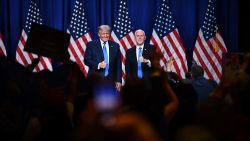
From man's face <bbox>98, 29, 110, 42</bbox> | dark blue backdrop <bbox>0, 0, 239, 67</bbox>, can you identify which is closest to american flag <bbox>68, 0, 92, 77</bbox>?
dark blue backdrop <bbox>0, 0, 239, 67</bbox>

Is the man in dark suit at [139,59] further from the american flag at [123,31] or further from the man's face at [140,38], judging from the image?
the american flag at [123,31]

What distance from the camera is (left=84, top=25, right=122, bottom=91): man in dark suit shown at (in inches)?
339

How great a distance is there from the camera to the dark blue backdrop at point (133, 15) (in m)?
10.0

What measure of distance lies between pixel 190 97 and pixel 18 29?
6095 millimetres

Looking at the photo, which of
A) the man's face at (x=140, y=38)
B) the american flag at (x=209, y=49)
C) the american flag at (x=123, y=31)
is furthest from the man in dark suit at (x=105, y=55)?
the american flag at (x=209, y=49)

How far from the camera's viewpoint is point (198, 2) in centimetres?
1040

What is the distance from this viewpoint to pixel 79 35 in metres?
9.95

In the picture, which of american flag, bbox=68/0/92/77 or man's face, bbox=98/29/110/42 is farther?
american flag, bbox=68/0/92/77

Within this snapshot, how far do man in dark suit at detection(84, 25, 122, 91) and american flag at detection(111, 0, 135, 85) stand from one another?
3.62 ft

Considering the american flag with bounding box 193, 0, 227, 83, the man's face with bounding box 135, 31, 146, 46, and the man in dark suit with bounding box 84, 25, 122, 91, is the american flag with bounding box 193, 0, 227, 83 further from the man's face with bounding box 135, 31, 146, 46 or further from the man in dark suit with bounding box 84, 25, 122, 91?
the man in dark suit with bounding box 84, 25, 122, 91

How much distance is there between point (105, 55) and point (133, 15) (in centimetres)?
175

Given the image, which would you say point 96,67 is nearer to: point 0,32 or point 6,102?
point 0,32

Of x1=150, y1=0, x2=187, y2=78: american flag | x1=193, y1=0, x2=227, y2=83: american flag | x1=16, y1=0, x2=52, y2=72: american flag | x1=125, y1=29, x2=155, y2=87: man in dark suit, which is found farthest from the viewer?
x1=193, y1=0, x2=227, y2=83: american flag

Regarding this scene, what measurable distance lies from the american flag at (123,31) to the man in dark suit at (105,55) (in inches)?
43.4
